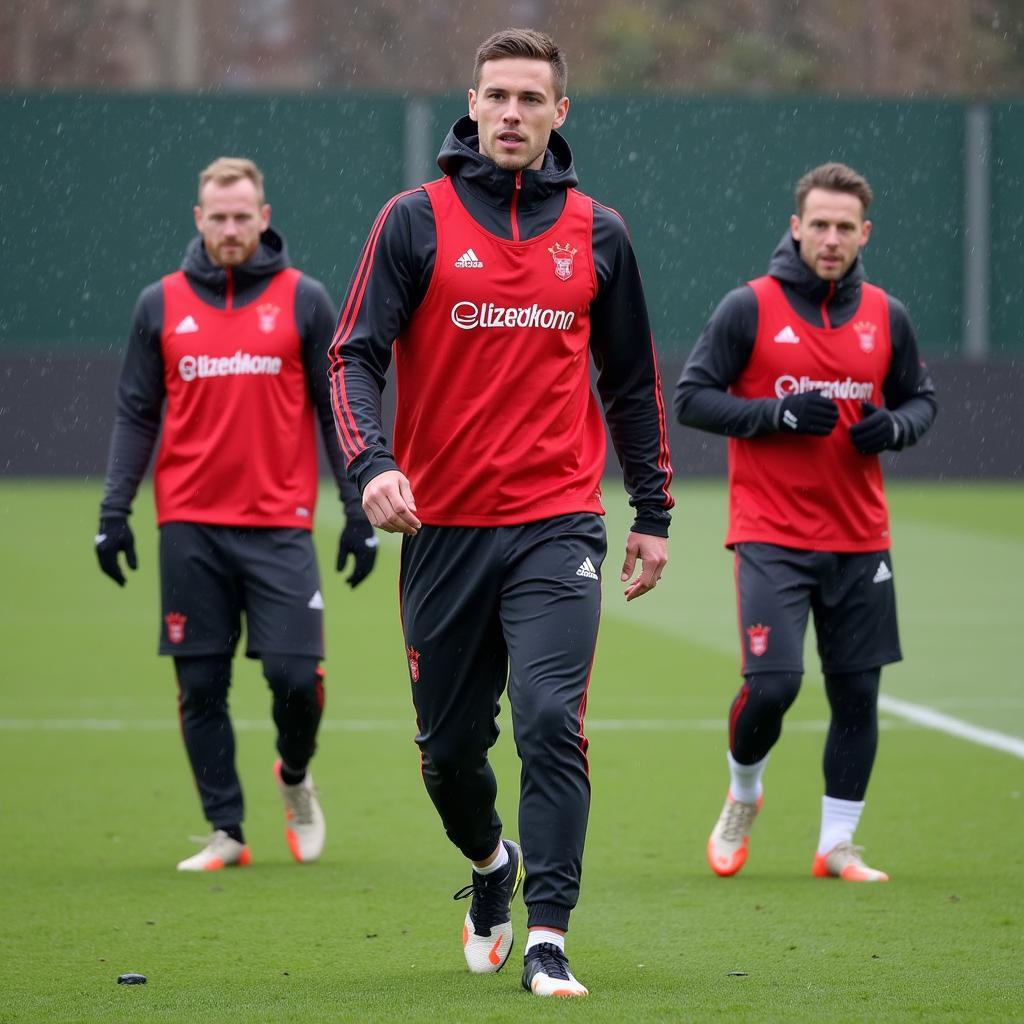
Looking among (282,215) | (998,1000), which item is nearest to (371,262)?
(998,1000)

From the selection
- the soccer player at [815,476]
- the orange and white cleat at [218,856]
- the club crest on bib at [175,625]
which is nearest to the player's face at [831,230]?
the soccer player at [815,476]

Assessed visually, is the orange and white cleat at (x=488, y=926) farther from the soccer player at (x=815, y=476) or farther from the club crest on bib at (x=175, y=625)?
the club crest on bib at (x=175, y=625)

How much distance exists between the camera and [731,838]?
6.92 meters

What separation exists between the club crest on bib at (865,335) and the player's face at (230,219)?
2.14 meters

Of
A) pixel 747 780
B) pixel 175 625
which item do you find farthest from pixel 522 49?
pixel 747 780

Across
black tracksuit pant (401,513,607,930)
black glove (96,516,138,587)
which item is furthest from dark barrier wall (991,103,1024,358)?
black tracksuit pant (401,513,607,930)

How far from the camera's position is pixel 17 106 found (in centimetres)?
2488

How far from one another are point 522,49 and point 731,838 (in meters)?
2.93

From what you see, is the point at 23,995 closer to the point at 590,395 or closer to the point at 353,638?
the point at 590,395

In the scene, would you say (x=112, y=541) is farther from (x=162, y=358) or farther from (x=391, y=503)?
(x=391, y=503)

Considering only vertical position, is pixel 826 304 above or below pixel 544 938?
above

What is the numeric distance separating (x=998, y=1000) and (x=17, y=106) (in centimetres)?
2208

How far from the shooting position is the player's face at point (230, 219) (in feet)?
Answer: 23.7

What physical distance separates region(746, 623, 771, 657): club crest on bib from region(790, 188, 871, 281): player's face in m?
1.24
